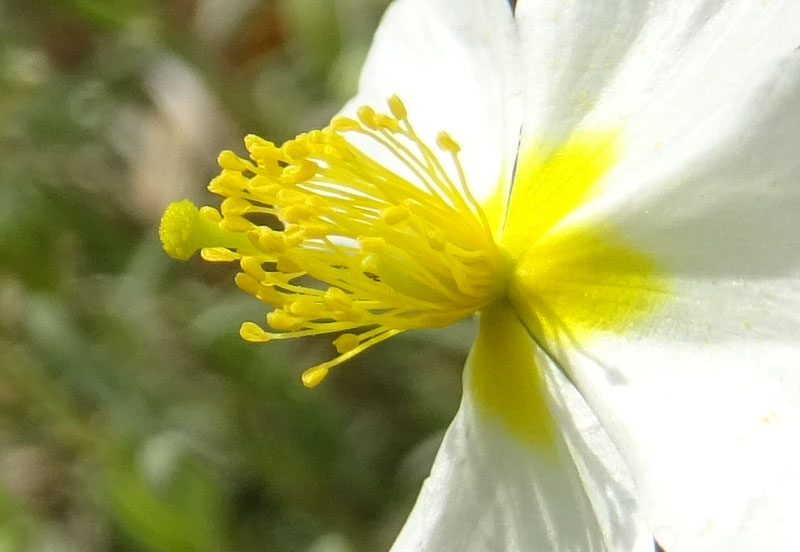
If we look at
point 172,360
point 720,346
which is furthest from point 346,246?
point 172,360

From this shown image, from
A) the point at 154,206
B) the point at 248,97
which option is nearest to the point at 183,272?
the point at 154,206

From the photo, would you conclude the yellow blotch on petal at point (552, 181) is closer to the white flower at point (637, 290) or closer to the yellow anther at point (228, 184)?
the white flower at point (637, 290)

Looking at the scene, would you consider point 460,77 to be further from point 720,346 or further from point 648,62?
point 720,346

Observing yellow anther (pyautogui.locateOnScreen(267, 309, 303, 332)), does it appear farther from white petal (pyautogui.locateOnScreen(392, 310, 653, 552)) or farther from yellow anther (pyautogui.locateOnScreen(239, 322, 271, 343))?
white petal (pyautogui.locateOnScreen(392, 310, 653, 552))

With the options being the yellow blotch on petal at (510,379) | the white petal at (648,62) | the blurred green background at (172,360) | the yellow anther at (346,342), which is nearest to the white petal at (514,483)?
the yellow blotch on petal at (510,379)

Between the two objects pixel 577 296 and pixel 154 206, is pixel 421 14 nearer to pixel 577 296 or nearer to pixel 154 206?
pixel 577 296

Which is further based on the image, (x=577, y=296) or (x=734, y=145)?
(x=577, y=296)

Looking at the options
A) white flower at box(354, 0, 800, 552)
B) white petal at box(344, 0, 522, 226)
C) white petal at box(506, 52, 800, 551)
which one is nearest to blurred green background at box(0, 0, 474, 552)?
white petal at box(344, 0, 522, 226)
